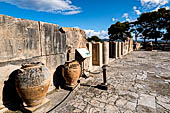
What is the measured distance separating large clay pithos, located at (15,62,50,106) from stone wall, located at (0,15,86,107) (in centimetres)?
39

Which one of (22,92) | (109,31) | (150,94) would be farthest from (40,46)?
(109,31)

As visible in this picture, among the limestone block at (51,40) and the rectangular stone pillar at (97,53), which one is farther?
the rectangular stone pillar at (97,53)

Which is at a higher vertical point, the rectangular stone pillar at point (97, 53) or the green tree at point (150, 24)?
the green tree at point (150, 24)

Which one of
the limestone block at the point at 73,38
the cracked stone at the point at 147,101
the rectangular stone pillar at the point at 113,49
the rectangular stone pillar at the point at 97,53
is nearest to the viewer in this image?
the cracked stone at the point at 147,101

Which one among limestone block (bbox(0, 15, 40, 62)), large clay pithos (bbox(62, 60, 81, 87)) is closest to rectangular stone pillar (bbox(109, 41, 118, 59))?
large clay pithos (bbox(62, 60, 81, 87))

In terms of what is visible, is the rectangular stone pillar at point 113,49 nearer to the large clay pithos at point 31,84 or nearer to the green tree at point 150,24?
the large clay pithos at point 31,84

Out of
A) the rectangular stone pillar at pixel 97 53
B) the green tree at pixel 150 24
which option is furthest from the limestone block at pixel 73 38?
the green tree at pixel 150 24

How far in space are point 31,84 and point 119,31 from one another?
35230mm

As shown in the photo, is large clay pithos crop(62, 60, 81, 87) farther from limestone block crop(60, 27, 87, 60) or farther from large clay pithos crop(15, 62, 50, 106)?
large clay pithos crop(15, 62, 50, 106)

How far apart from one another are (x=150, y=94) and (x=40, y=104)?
3.39 meters

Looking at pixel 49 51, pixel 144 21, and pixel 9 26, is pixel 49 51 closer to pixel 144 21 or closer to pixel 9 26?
pixel 9 26

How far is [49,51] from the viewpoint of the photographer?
3.65 m

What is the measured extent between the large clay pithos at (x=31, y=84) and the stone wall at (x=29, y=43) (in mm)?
392

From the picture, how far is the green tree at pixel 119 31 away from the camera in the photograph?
33844 mm
